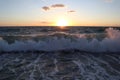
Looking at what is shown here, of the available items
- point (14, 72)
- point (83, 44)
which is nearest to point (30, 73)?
point (14, 72)

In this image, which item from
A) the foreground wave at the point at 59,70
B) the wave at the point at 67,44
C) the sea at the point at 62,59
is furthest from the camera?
the wave at the point at 67,44

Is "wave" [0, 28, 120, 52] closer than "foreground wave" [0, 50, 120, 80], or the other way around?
"foreground wave" [0, 50, 120, 80]

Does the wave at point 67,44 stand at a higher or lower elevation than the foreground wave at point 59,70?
higher

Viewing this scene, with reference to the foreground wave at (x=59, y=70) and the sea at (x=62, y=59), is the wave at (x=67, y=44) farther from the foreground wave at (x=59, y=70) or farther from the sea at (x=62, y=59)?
the foreground wave at (x=59, y=70)

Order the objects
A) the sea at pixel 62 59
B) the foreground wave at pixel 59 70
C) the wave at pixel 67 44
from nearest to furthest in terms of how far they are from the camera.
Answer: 1. the foreground wave at pixel 59 70
2. the sea at pixel 62 59
3. the wave at pixel 67 44

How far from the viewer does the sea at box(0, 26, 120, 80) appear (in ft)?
19.0

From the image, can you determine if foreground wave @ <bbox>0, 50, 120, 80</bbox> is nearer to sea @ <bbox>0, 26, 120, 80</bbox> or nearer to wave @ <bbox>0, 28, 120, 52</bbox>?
sea @ <bbox>0, 26, 120, 80</bbox>

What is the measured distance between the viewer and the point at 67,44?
10.9 metres

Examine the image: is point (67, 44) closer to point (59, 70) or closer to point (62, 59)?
Answer: point (62, 59)

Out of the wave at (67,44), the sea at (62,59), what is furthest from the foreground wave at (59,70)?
the wave at (67,44)

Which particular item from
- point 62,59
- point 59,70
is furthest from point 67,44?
point 59,70

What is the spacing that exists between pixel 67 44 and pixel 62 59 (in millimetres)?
2908

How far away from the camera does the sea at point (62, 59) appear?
579cm

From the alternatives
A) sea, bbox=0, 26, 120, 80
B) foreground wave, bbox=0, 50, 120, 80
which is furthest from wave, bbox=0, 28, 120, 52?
foreground wave, bbox=0, 50, 120, 80
